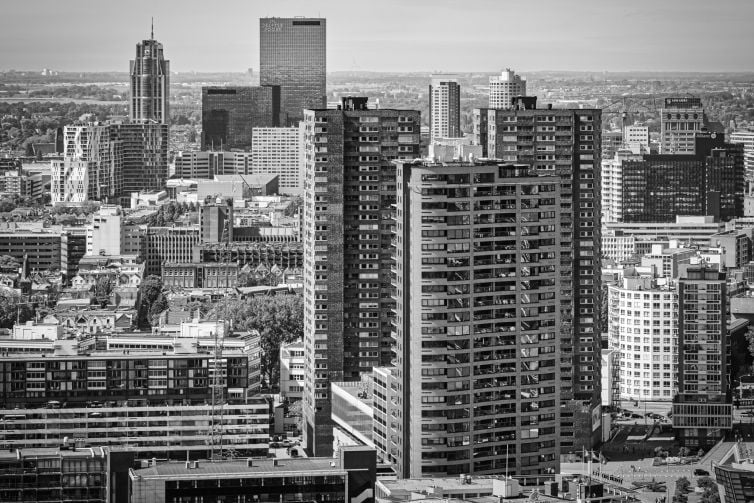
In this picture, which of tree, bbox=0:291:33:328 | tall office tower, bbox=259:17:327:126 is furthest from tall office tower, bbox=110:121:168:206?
tree, bbox=0:291:33:328

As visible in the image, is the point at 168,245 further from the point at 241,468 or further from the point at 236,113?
the point at 241,468

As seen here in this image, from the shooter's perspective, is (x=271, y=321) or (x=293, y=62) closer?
(x=271, y=321)

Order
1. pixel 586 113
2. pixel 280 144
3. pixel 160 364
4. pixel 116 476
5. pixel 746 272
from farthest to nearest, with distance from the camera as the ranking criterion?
pixel 280 144
pixel 746 272
pixel 586 113
pixel 160 364
pixel 116 476

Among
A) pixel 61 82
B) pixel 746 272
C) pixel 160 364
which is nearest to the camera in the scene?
pixel 160 364

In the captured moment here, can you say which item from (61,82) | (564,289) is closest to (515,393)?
(564,289)

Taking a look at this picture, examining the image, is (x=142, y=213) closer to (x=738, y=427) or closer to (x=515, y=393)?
(x=738, y=427)

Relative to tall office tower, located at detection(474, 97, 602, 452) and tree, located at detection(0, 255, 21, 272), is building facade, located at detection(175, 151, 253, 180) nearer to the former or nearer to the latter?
tree, located at detection(0, 255, 21, 272)

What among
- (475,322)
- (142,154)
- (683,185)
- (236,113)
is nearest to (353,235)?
(475,322)

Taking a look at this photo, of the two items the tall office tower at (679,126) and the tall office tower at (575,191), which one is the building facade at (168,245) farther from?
the tall office tower at (575,191)
